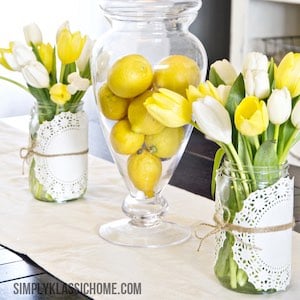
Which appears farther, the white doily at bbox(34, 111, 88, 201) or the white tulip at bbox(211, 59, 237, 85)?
the white doily at bbox(34, 111, 88, 201)

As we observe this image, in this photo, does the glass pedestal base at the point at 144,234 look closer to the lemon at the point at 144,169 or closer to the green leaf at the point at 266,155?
the lemon at the point at 144,169

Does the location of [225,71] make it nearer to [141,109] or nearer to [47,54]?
[141,109]

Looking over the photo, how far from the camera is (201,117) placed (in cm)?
94

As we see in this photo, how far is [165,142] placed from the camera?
1.16 metres

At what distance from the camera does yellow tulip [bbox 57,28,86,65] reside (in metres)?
1.29

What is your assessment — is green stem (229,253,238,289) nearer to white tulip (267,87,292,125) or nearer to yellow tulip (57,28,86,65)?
white tulip (267,87,292,125)

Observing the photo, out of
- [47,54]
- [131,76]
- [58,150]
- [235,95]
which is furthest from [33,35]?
[235,95]

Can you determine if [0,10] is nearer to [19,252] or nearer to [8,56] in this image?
[8,56]

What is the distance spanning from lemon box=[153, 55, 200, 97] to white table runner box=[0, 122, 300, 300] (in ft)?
0.77

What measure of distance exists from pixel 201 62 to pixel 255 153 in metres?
0.27

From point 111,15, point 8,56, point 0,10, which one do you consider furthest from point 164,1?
point 0,10

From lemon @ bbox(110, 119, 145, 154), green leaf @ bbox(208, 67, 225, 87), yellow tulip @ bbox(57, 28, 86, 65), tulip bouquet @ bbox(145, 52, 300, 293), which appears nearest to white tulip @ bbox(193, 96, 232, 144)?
tulip bouquet @ bbox(145, 52, 300, 293)

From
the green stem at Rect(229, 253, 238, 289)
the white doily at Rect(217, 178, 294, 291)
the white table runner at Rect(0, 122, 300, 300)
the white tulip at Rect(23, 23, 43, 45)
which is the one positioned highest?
the white tulip at Rect(23, 23, 43, 45)

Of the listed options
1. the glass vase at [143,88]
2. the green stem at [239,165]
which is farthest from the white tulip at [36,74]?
the green stem at [239,165]
